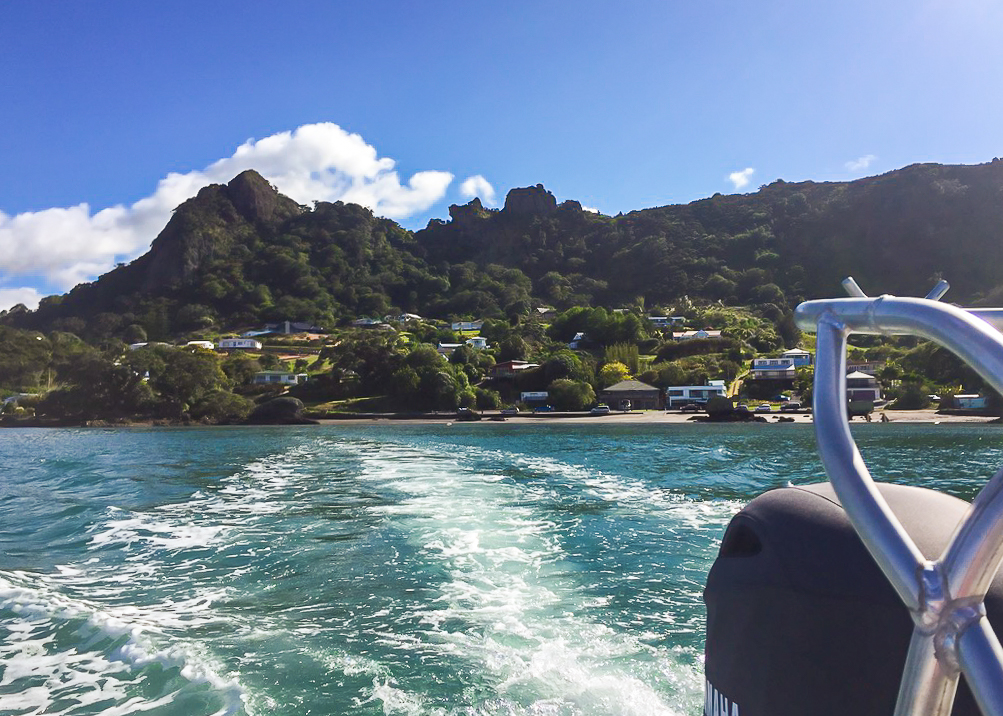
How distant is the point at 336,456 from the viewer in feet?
73.9

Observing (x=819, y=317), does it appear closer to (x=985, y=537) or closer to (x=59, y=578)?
(x=985, y=537)

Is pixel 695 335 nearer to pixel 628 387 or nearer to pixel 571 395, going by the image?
pixel 628 387

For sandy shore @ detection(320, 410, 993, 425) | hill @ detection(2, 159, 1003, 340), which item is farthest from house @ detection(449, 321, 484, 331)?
sandy shore @ detection(320, 410, 993, 425)

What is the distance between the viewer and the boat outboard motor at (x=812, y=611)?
183 cm

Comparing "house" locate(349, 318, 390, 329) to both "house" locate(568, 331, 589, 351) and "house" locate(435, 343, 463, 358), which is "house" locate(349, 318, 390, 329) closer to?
"house" locate(435, 343, 463, 358)

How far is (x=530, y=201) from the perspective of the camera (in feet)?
594

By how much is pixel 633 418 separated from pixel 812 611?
5526 cm

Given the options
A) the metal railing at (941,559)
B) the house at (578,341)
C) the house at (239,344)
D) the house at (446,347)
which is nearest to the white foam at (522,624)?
the metal railing at (941,559)

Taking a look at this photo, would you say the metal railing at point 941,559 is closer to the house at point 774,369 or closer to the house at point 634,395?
the house at point 634,395

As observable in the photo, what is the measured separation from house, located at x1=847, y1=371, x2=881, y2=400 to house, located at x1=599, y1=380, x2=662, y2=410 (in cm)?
1691

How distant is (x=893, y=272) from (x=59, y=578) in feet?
479

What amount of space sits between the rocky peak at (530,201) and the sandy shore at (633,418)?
4929 inches

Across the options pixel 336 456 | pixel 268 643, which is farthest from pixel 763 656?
pixel 336 456

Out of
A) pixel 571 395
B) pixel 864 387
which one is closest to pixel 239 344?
pixel 571 395
